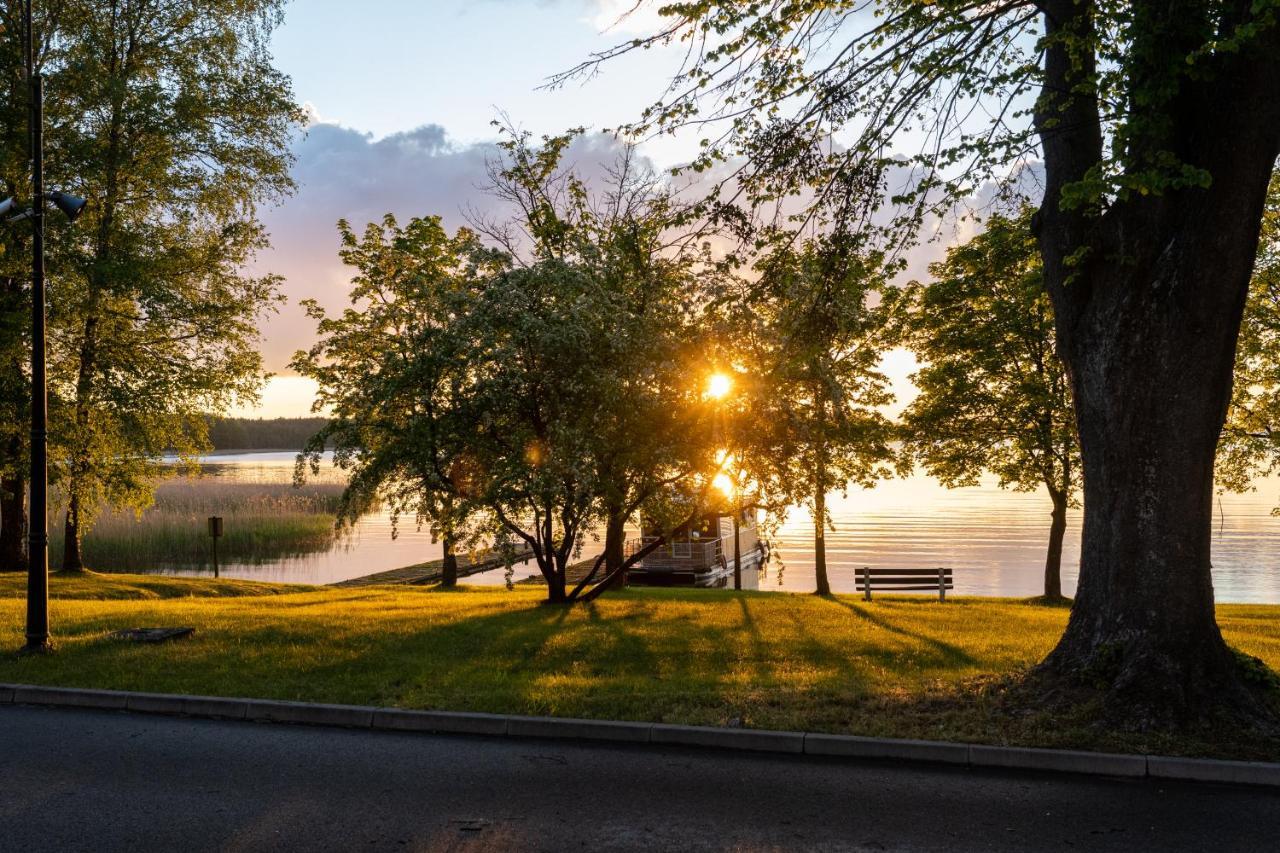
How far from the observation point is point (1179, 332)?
749 centimetres

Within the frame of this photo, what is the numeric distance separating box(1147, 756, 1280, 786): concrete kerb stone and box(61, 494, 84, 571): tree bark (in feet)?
85.9

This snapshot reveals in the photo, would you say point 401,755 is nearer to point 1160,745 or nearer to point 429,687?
point 429,687

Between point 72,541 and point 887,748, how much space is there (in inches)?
986

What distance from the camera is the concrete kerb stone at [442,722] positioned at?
788 cm

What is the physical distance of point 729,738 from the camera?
7426 millimetres

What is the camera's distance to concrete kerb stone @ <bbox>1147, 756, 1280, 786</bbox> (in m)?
6.41

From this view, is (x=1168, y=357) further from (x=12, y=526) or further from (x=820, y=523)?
(x=12, y=526)

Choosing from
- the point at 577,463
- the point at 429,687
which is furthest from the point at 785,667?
the point at 577,463

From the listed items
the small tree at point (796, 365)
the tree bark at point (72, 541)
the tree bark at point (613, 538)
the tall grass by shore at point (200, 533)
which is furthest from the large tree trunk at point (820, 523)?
the tree bark at point (72, 541)

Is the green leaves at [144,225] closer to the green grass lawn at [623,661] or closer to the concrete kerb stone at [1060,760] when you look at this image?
the green grass lawn at [623,661]

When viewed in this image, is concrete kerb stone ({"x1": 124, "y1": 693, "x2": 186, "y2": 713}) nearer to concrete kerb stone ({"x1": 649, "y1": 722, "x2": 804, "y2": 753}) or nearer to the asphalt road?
the asphalt road

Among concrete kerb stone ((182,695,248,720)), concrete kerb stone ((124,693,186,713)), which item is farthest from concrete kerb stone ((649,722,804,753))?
concrete kerb stone ((124,693,186,713))

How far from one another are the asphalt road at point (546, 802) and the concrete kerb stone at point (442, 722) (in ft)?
0.82

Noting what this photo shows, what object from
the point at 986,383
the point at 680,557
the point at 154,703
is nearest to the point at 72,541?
the point at 154,703
